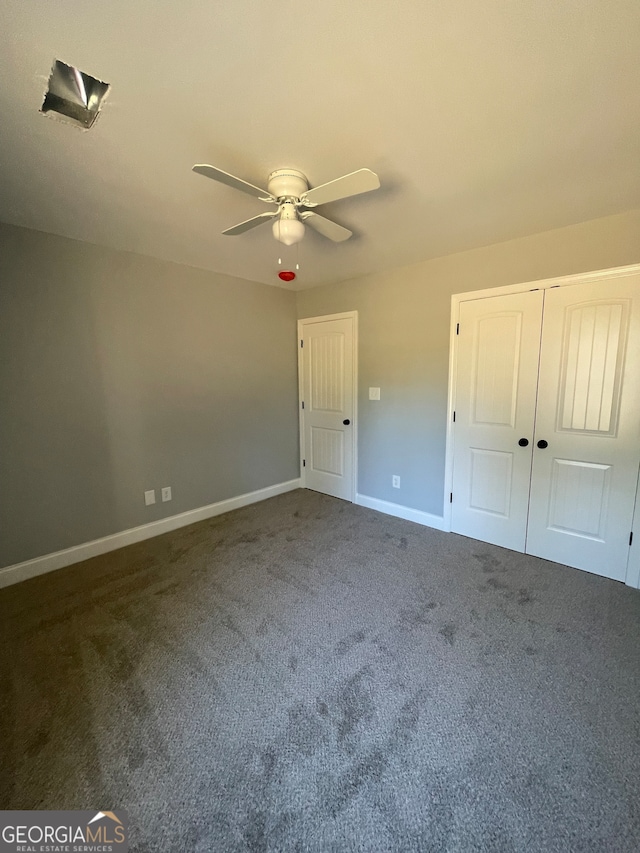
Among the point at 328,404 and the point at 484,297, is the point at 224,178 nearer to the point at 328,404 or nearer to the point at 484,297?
the point at 484,297

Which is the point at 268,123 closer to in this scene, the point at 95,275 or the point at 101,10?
the point at 101,10

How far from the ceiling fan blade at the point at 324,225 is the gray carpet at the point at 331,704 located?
2.23 metres

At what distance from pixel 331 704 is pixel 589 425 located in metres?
2.36

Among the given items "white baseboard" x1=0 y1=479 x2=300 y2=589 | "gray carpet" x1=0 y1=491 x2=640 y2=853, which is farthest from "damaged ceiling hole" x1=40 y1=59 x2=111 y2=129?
"white baseboard" x1=0 y1=479 x2=300 y2=589

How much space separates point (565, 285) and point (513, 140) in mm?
1273

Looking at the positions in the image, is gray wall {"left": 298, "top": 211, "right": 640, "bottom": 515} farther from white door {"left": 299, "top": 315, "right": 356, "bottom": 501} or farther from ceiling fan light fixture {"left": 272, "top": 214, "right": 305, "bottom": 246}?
ceiling fan light fixture {"left": 272, "top": 214, "right": 305, "bottom": 246}

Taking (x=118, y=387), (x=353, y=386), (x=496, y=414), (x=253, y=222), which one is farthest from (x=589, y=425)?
(x=118, y=387)

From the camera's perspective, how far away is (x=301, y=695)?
1.55 meters

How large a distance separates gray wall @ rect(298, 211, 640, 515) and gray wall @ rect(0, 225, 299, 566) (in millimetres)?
1082

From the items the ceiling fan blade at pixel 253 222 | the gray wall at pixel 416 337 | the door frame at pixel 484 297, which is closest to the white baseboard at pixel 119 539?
the gray wall at pixel 416 337

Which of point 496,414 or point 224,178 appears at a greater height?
point 224,178

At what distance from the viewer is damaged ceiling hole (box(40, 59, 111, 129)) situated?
3.86 feet

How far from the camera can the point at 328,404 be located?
394cm

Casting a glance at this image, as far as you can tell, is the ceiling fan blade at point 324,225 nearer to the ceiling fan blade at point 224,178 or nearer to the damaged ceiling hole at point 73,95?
the ceiling fan blade at point 224,178
